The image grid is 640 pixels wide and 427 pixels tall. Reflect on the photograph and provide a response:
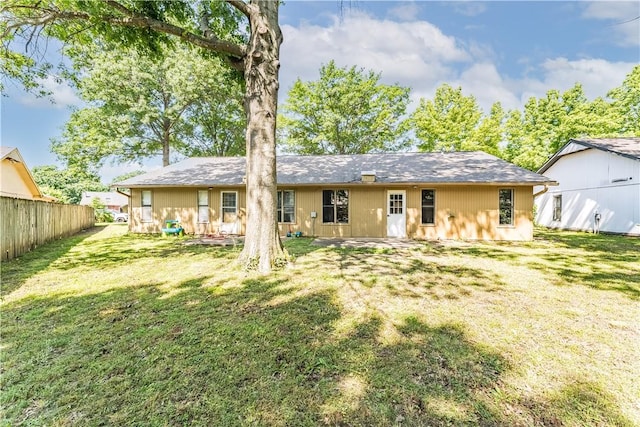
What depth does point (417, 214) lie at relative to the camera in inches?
456

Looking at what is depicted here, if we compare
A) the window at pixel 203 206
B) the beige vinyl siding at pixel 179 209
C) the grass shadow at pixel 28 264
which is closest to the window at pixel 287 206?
the beige vinyl siding at pixel 179 209

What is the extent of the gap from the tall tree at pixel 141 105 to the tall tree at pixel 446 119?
51.2 feet

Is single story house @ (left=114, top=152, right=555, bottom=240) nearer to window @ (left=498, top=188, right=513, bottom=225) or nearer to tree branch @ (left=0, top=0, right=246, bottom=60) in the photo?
window @ (left=498, top=188, right=513, bottom=225)

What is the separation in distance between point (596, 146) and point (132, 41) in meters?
18.6

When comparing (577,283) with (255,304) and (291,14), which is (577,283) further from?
(291,14)

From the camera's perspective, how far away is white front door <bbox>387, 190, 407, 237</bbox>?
38.1ft

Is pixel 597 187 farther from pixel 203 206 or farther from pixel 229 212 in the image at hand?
pixel 203 206

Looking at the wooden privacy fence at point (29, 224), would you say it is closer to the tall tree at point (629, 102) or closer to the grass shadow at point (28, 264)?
the grass shadow at point (28, 264)

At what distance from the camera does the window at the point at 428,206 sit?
11.6 metres

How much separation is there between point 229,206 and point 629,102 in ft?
105

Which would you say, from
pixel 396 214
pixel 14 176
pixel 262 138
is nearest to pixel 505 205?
pixel 396 214

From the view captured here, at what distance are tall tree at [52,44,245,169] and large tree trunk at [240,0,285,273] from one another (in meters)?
13.7

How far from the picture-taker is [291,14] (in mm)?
9266

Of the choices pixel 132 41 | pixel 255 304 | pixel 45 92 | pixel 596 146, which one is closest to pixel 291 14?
pixel 132 41
